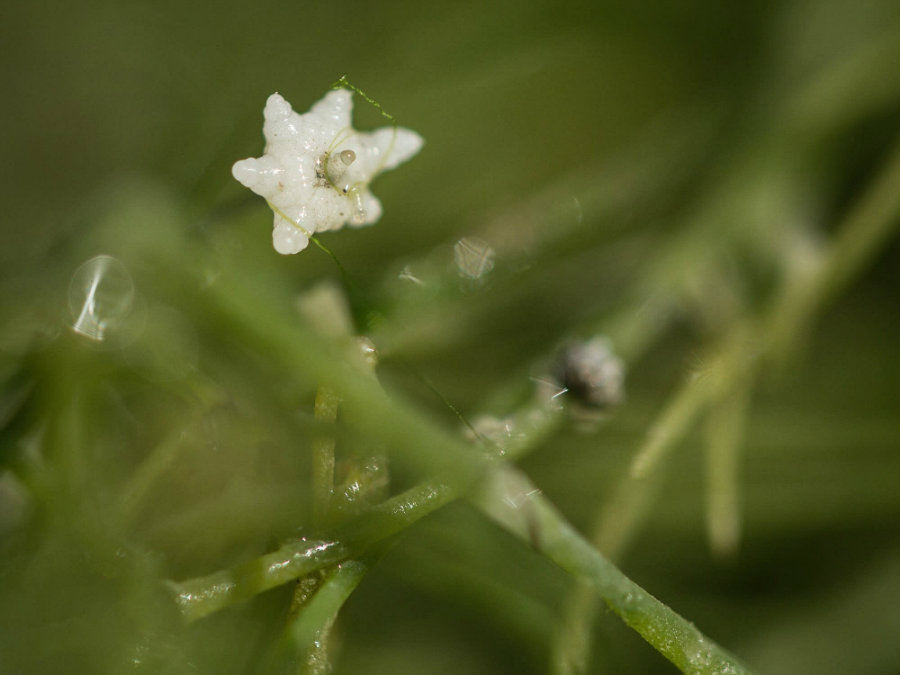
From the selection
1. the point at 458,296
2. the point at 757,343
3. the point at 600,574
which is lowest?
the point at 600,574

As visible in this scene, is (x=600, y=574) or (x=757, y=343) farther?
(x=757, y=343)

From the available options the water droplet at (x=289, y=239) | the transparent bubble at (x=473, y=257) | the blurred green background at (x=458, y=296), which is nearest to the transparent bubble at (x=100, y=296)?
the blurred green background at (x=458, y=296)

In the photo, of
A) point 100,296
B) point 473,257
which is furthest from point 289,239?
point 473,257

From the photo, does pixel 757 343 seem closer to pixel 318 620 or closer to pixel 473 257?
pixel 473 257

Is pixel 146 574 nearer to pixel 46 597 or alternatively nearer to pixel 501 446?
pixel 46 597

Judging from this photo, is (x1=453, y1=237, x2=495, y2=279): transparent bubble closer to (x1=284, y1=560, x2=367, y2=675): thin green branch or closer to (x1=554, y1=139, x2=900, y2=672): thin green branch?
(x1=554, y1=139, x2=900, y2=672): thin green branch

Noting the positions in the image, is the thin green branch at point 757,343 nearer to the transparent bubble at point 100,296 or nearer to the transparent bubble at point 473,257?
the transparent bubble at point 473,257

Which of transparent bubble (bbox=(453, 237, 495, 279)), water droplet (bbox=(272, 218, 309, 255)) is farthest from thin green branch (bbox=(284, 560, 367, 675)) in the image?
transparent bubble (bbox=(453, 237, 495, 279))
